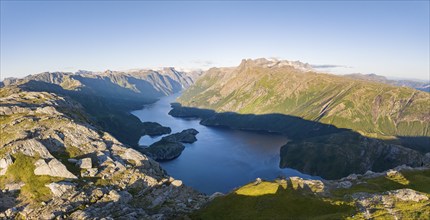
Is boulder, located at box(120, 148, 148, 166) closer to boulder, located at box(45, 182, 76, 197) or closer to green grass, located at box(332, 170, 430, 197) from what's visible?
boulder, located at box(45, 182, 76, 197)

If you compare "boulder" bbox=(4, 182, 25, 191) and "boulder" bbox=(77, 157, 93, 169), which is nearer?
"boulder" bbox=(4, 182, 25, 191)

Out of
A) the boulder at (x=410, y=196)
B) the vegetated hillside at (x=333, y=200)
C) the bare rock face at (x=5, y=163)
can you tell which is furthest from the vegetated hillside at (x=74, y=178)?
the boulder at (x=410, y=196)

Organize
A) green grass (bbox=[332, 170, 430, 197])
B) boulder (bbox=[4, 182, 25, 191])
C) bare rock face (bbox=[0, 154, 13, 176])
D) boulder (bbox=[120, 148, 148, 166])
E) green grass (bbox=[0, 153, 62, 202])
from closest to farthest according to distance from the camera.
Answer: green grass (bbox=[0, 153, 62, 202]), boulder (bbox=[4, 182, 25, 191]), green grass (bbox=[332, 170, 430, 197]), bare rock face (bbox=[0, 154, 13, 176]), boulder (bbox=[120, 148, 148, 166])

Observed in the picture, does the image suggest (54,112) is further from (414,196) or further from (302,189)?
(414,196)

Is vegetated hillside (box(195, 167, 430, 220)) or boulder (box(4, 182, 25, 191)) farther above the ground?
vegetated hillside (box(195, 167, 430, 220))

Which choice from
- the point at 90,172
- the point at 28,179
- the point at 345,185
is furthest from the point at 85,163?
the point at 345,185

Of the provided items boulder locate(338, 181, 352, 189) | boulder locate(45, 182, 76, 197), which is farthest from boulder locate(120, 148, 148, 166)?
boulder locate(338, 181, 352, 189)

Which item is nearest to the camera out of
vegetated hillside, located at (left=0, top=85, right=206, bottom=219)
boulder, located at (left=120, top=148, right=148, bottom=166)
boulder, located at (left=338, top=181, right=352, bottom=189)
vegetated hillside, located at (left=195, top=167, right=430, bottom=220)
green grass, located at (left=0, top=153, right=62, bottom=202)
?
vegetated hillside, located at (left=195, top=167, right=430, bottom=220)
